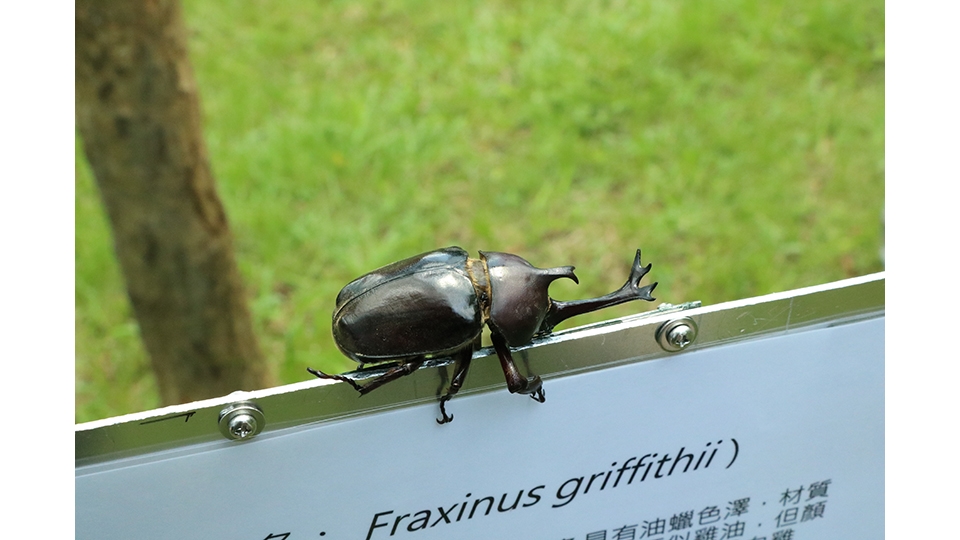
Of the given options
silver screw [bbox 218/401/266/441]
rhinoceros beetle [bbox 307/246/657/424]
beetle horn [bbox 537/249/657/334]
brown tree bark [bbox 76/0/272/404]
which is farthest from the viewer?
brown tree bark [bbox 76/0/272/404]

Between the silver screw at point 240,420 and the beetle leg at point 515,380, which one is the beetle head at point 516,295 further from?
the silver screw at point 240,420

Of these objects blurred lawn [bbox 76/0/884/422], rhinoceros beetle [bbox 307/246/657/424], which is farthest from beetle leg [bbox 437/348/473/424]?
blurred lawn [bbox 76/0/884/422]

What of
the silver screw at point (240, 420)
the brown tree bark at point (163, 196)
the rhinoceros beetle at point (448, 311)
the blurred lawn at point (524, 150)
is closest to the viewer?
the silver screw at point (240, 420)

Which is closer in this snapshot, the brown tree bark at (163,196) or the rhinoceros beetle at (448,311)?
the rhinoceros beetle at (448,311)

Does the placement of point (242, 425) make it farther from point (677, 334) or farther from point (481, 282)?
point (677, 334)

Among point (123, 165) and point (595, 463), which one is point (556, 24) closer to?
point (123, 165)

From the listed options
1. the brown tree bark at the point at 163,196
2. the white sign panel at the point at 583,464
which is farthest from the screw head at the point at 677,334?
the brown tree bark at the point at 163,196

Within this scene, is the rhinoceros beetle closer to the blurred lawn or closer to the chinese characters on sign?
the chinese characters on sign
